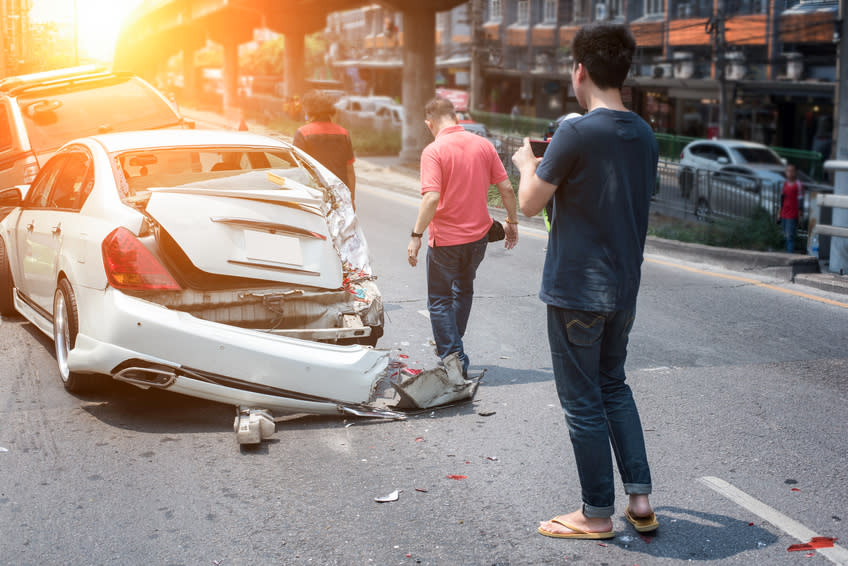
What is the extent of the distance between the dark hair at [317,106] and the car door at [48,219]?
255 cm

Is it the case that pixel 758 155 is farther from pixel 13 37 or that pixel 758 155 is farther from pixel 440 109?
pixel 440 109

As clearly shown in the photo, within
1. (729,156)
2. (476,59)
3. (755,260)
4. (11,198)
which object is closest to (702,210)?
(755,260)

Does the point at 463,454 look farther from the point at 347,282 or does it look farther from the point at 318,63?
the point at 318,63

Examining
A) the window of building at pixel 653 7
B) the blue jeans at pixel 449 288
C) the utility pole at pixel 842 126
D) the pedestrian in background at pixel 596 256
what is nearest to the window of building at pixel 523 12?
the window of building at pixel 653 7

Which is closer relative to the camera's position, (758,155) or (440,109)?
(440,109)

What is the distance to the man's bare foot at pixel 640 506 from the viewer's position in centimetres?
414

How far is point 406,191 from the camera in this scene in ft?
70.5

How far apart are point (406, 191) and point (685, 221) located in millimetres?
5975

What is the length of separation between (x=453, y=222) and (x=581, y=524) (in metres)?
2.83

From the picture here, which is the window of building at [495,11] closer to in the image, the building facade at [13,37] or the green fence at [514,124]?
the green fence at [514,124]

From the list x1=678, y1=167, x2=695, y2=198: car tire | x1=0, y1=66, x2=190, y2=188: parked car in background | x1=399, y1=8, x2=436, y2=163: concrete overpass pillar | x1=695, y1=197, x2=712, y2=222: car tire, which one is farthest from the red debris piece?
x1=399, y1=8, x2=436, y2=163: concrete overpass pillar

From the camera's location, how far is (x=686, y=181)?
766 inches

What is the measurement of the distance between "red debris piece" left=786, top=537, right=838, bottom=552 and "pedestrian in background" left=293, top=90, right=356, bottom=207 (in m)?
5.78

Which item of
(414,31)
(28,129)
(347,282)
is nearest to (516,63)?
(414,31)
